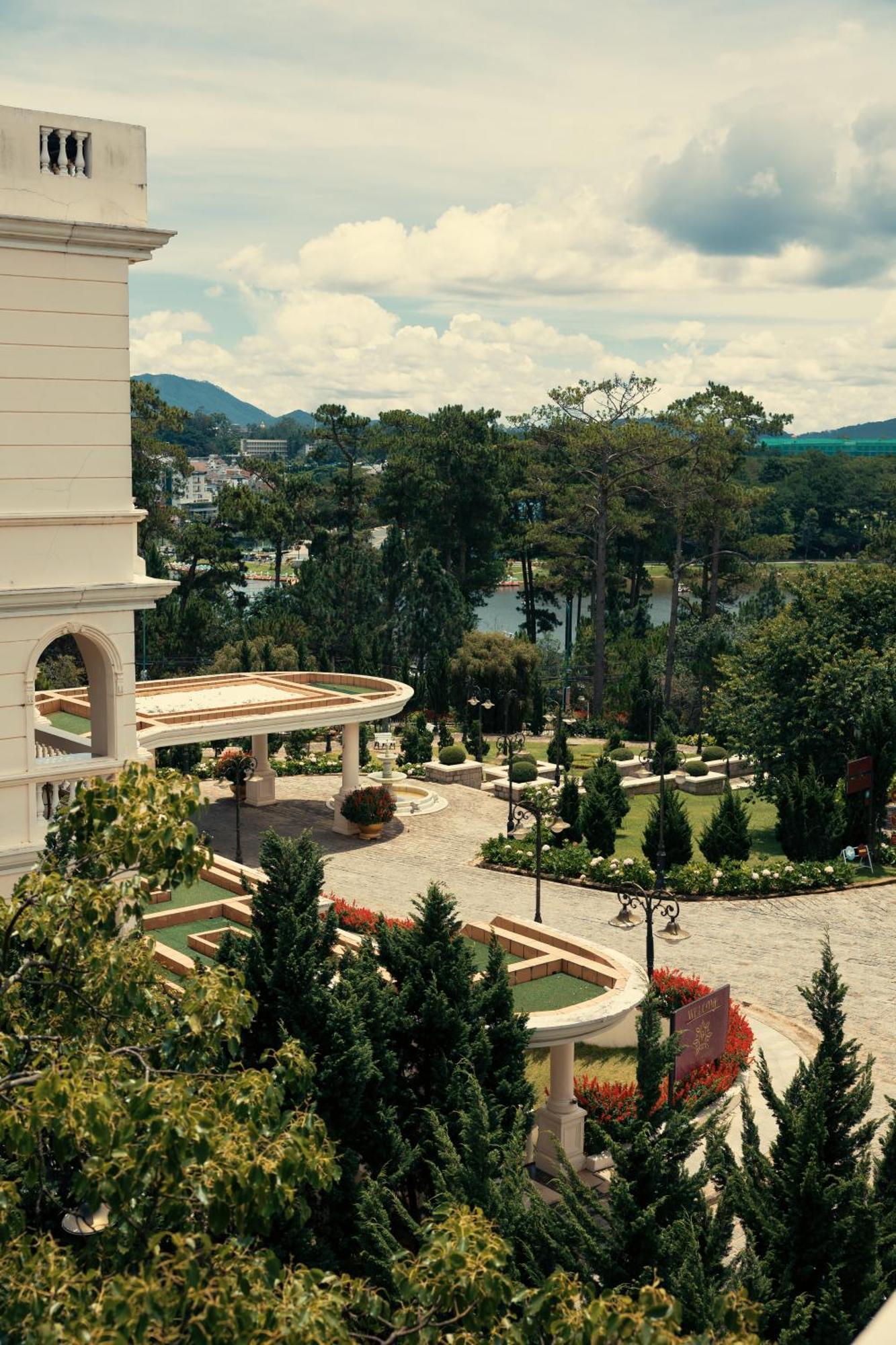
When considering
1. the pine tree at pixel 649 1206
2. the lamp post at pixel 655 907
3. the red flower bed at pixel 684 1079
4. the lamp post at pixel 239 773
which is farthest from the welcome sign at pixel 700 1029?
the lamp post at pixel 239 773

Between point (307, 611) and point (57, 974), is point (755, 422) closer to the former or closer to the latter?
point (307, 611)

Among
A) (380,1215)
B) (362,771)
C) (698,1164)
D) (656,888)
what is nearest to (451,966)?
(380,1215)

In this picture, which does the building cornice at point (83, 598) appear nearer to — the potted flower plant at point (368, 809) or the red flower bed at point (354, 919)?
the red flower bed at point (354, 919)

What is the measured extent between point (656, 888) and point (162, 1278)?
79.7 ft

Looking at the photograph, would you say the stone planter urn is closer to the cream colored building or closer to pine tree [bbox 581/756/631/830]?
pine tree [bbox 581/756/631/830]

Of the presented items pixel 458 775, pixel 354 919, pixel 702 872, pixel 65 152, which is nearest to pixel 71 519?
pixel 65 152

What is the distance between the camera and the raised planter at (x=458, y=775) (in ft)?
140

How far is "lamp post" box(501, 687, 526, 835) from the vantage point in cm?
3575

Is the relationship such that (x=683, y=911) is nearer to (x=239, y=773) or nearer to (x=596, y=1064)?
(x=596, y=1064)

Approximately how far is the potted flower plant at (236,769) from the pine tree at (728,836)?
11.3 metres

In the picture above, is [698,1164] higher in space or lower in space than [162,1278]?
lower

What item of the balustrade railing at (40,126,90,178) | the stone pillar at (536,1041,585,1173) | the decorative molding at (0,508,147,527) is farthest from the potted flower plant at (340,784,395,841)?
the balustrade railing at (40,126,90,178)

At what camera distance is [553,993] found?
18.9 metres

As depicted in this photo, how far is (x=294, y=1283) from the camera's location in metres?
6.72
